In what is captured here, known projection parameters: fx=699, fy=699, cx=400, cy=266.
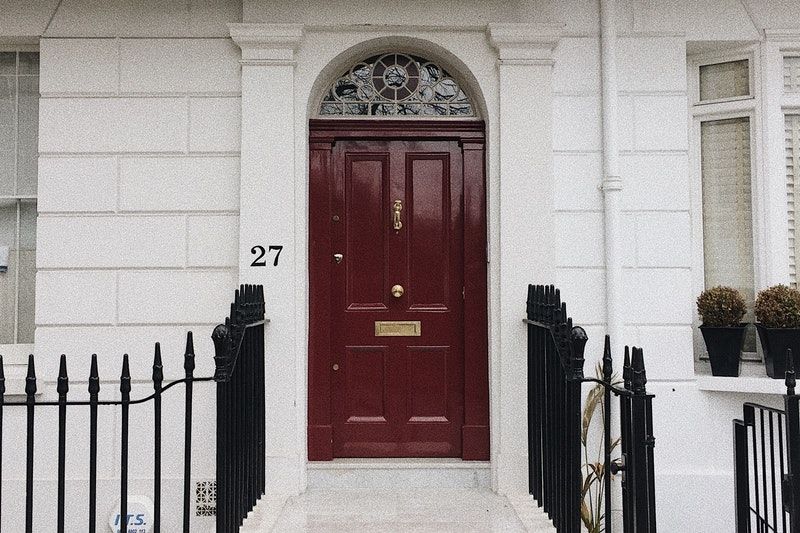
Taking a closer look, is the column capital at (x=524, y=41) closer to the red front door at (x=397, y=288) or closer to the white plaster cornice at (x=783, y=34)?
the red front door at (x=397, y=288)

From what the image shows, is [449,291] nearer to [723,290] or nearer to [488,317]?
[488,317]

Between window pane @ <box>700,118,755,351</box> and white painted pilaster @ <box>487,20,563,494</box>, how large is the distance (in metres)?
1.30

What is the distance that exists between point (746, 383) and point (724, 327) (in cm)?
40

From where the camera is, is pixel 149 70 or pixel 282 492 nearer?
pixel 282 492

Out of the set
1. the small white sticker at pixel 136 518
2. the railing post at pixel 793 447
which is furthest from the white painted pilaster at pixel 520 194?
the small white sticker at pixel 136 518

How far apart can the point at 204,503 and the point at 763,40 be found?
5.20 metres

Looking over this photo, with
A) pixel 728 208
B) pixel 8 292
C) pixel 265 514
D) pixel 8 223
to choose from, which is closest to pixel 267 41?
pixel 8 223

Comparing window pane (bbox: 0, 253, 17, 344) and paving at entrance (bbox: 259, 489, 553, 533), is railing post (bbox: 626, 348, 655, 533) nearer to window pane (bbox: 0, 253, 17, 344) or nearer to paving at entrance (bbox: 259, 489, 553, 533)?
paving at entrance (bbox: 259, 489, 553, 533)

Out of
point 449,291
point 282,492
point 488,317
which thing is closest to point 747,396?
point 488,317

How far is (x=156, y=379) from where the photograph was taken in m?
3.26

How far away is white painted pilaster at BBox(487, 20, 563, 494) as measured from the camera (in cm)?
481

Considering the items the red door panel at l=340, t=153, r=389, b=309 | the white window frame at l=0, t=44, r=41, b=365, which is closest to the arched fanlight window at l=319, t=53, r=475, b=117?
the red door panel at l=340, t=153, r=389, b=309

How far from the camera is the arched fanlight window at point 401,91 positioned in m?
5.21

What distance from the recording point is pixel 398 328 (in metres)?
5.16
